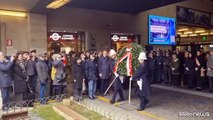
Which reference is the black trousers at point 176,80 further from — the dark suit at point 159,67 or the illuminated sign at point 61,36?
the illuminated sign at point 61,36

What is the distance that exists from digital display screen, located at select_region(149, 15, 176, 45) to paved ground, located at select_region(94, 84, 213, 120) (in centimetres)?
579

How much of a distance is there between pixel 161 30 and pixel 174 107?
28.0 feet

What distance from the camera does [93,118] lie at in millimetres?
6598

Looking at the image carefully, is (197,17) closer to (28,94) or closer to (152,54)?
(152,54)

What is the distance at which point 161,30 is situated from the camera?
51.4 ft

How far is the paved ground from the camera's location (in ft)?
22.8

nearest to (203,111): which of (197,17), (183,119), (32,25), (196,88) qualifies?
(183,119)

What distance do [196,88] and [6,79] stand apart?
304 inches

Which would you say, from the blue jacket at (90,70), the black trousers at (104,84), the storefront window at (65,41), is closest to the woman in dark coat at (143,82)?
the blue jacket at (90,70)

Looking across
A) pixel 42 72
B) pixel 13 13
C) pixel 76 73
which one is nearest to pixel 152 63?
pixel 76 73

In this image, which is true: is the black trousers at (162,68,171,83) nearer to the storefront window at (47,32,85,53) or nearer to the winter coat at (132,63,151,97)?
the storefront window at (47,32,85,53)

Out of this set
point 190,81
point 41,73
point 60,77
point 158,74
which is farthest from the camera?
point 158,74

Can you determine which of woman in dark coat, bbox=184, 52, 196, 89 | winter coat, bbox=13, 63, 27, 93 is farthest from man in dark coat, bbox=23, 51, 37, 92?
woman in dark coat, bbox=184, 52, 196, 89

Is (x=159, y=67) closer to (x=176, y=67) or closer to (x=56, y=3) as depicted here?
(x=176, y=67)
